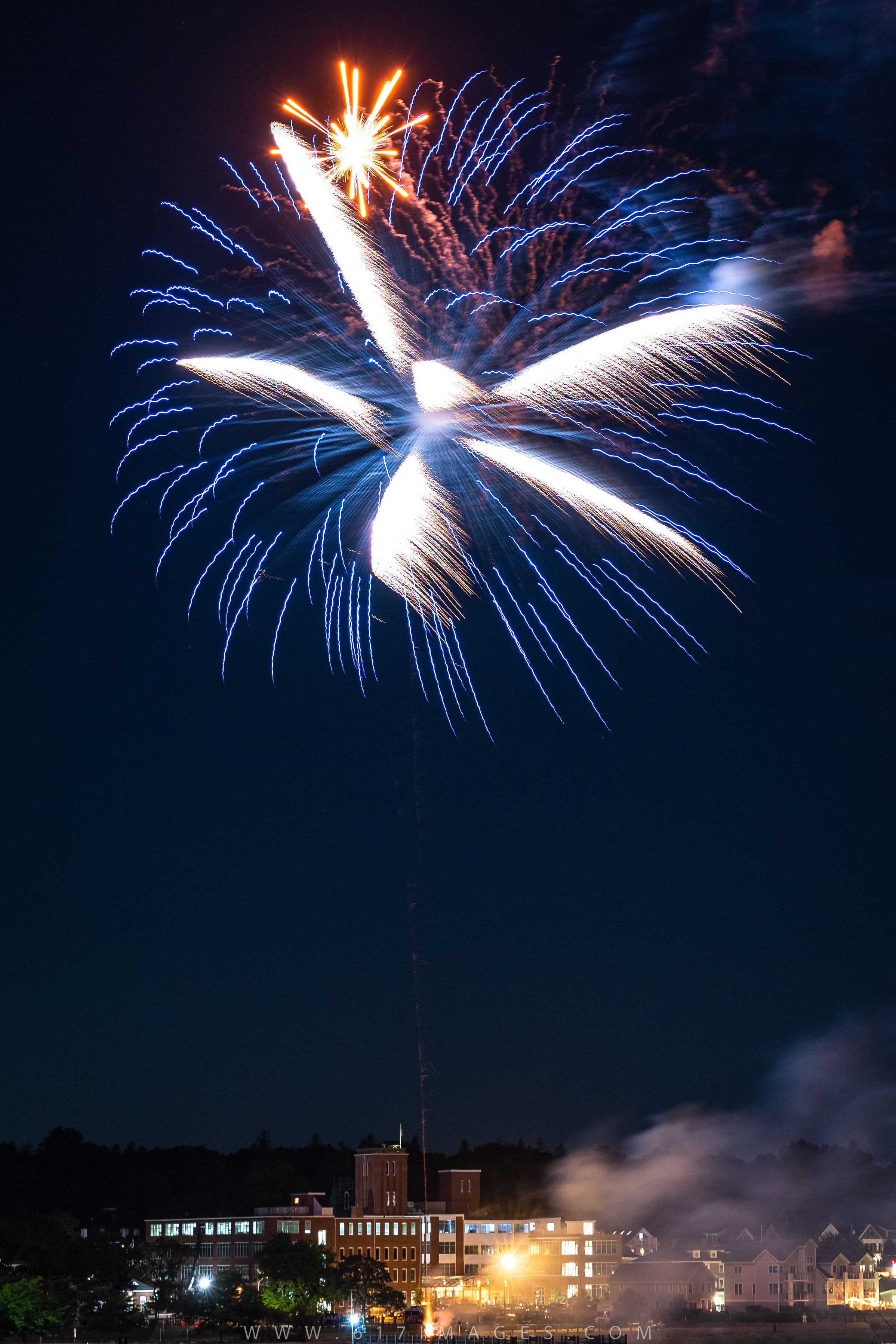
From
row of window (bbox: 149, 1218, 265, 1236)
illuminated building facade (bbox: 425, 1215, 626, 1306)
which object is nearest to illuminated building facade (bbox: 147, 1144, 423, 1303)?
row of window (bbox: 149, 1218, 265, 1236)

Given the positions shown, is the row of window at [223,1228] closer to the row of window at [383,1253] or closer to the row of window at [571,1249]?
the row of window at [383,1253]

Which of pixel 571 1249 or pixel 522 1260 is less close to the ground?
pixel 571 1249

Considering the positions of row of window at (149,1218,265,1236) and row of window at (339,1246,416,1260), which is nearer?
row of window at (149,1218,265,1236)

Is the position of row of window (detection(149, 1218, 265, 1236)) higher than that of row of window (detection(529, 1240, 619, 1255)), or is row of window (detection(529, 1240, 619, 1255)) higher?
row of window (detection(149, 1218, 265, 1236))

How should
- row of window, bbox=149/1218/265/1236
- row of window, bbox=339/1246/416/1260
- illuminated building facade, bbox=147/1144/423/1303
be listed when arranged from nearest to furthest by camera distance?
illuminated building facade, bbox=147/1144/423/1303
row of window, bbox=149/1218/265/1236
row of window, bbox=339/1246/416/1260

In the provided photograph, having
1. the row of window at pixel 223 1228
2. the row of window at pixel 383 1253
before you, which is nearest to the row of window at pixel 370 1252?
the row of window at pixel 383 1253

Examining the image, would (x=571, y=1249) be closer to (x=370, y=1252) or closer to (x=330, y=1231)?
(x=370, y=1252)

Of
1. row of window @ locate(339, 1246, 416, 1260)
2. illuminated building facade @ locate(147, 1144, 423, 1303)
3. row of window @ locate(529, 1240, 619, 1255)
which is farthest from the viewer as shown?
row of window @ locate(529, 1240, 619, 1255)

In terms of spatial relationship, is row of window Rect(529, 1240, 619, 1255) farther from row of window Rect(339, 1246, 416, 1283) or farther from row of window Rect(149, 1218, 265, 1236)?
row of window Rect(149, 1218, 265, 1236)

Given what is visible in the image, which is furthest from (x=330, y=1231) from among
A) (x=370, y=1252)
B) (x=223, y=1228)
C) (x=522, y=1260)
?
(x=522, y=1260)

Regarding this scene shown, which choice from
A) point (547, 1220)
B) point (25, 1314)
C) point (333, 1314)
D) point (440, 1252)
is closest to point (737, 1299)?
point (547, 1220)
